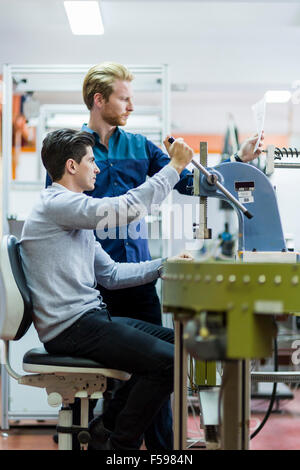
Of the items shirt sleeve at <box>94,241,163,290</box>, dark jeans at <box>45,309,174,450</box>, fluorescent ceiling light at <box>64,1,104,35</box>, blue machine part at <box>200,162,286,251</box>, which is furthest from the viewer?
fluorescent ceiling light at <box>64,1,104,35</box>

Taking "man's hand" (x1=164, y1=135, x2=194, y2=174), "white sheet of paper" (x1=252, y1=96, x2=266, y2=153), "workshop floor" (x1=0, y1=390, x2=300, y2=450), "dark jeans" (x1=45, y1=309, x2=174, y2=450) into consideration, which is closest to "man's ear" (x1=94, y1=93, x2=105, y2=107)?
"man's hand" (x1=164, y1=135, x2=194, y2=174)

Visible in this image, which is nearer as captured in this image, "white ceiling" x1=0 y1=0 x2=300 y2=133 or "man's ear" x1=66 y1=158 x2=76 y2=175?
"man's ear" x1=66 y1=158 x2=76 y2=175

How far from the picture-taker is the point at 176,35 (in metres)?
4.66

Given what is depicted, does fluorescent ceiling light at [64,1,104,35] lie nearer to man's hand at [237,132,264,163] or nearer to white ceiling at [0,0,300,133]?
white ceiling at [0,0,300,133]

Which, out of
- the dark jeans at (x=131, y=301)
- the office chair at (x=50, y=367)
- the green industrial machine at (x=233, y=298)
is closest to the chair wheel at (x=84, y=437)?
the office chair at (x=50, y=367)

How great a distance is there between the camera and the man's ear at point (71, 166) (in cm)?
186

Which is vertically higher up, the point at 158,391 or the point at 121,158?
the point at 121,158

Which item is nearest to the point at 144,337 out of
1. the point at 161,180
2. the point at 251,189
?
the point at 161,180

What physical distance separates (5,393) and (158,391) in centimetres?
164

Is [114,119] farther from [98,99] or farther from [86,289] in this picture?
[86,289]

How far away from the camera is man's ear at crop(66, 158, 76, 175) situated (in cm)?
186

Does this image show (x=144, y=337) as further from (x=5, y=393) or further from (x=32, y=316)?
(x=5, y=393)

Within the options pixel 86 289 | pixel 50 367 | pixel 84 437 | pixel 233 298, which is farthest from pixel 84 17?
pixel 233 298

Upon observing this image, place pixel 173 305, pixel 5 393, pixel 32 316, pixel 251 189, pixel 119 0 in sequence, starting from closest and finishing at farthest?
pixel 173 305 → pixel 32 316 → pixel 251 189 → pixel 5 393 → pixel 119 0
